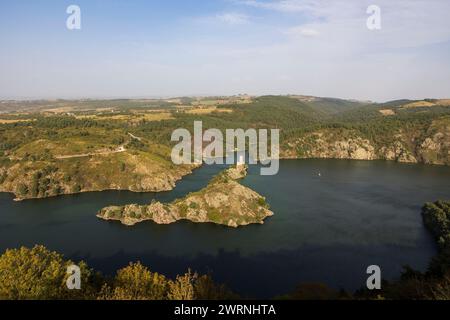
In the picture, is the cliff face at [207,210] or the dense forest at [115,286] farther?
the cliff face at [207,210]

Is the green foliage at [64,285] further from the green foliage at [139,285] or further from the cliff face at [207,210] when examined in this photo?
the cliff face at [207,210]

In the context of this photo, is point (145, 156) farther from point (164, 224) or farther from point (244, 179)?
point (164, 224)

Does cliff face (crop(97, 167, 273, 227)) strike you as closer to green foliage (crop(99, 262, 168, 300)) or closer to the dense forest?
the dense forest

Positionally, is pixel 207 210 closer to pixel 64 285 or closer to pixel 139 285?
pixel 139 285

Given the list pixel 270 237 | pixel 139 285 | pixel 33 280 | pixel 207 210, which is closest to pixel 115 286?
pixel 139 285

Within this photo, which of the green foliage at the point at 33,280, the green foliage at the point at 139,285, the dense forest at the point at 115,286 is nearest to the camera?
the dense forest at the point at 115,286

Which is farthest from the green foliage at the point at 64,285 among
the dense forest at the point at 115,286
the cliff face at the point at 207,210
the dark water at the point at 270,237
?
the cliff face at the point at 207,210

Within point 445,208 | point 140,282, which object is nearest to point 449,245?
point 445,208
